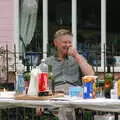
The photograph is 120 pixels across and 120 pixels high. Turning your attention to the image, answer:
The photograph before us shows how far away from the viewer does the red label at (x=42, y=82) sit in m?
4.87

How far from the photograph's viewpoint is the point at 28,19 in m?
10.1

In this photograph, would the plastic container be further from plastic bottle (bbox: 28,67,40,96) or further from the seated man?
the seated man

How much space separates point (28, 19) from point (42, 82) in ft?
17.6

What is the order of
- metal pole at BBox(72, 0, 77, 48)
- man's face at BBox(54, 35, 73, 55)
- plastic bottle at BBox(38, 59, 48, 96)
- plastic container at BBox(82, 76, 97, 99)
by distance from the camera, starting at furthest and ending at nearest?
metal pole at BBox(72, 0, 77, 48) → man's face at BBox(54, 35, 73, 55) → plastic bottle at BBox(38, 59, 48, 96) → plastic container at BBox(82, 76, 97, 99)

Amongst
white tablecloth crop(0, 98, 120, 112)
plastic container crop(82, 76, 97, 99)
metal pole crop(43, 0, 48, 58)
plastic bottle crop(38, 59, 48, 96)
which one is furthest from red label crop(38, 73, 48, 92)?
metal pole crop(43, 0, 48, 58)

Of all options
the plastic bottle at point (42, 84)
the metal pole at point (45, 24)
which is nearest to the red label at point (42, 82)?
the plastic bottle at point (42, 84)

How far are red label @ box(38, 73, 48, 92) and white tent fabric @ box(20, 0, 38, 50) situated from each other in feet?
17.1

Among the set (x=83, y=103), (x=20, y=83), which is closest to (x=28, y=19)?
(x=20, y=83)

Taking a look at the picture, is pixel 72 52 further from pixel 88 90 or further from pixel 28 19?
pixel 28 19

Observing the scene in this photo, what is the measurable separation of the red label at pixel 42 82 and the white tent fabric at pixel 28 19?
17.1ft

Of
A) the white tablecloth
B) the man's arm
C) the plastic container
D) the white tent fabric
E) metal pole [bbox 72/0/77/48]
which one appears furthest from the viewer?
the white tent fabric

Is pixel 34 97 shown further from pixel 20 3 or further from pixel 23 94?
pixel 20 3

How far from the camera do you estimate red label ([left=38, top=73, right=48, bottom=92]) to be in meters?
4.87

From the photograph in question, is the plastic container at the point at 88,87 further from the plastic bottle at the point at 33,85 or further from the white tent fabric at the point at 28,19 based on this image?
the white tent fabric at the point at 28,19
